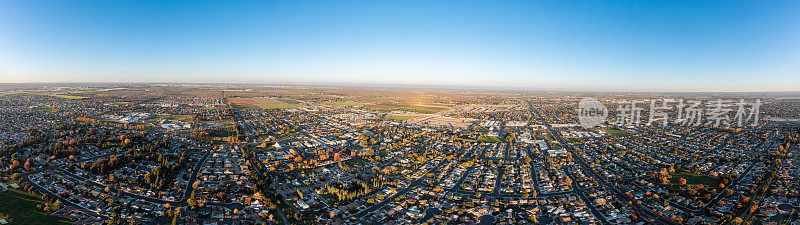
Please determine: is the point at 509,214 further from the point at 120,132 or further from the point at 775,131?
the point at 775,131

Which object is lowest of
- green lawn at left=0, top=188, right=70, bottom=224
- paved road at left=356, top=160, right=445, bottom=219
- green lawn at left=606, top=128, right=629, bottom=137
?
paved road at left=356, top=160, right=445, bottom=219

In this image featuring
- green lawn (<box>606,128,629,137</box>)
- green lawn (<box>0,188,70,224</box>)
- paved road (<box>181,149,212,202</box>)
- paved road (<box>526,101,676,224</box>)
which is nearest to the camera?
green lawn (<box>0,188,70,224</box>)

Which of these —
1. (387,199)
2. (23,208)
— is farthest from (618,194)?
(23,208)

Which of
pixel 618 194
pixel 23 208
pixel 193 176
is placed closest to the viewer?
pixel 23 208

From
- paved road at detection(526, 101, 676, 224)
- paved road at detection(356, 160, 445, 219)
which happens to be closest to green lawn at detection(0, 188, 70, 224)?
paved road at detection(356, 160, 445, 219)

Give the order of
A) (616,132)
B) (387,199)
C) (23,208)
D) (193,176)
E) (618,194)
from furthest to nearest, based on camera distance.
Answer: (616,132), (193,176), (618,194), (387,199), (23,208)

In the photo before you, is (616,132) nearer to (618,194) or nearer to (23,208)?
(618,194)

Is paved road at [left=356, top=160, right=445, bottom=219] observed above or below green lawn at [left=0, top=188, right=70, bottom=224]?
below

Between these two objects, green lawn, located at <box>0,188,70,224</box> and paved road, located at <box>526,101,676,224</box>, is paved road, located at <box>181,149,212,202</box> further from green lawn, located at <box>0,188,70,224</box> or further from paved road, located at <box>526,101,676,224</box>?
paved road, located at <box>526,101,676,224</box>

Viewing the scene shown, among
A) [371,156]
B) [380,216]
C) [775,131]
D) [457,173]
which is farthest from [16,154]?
[775,131]

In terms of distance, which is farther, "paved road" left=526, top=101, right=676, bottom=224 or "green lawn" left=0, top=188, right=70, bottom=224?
"paved road" left=526, top=101, right=676, bottom=224
